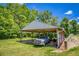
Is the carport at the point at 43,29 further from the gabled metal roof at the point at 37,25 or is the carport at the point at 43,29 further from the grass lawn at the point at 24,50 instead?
the grass lawn at the point at 24,50

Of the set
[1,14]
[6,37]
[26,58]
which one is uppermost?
[1,14]

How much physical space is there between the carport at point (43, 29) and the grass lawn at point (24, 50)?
222mm

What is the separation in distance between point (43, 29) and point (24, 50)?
0.51m

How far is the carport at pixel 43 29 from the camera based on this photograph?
5844 mm

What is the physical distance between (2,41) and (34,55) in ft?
2.11

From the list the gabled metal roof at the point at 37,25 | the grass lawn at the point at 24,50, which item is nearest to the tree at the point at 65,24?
the gabled metal roof at the point at 37,25

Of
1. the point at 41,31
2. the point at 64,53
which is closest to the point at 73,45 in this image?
the point at 64,53

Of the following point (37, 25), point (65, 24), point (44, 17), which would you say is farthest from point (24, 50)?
point (65, 24)

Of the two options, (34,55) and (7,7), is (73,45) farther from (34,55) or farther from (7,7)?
(7,7)

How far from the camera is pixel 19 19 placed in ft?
19.5

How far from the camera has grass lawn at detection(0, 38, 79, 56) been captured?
18.9 feet

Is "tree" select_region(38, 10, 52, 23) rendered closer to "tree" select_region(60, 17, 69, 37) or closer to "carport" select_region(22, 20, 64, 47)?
"carport" select_region(22, 20, 64, 47)

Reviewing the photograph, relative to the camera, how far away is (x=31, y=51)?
5.82 meters

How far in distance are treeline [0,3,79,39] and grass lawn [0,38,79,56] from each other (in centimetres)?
14
